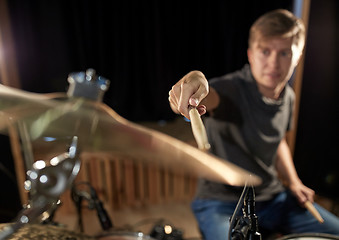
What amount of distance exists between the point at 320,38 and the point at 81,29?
171cm

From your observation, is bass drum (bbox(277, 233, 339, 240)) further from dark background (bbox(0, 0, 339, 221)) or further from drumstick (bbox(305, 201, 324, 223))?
dark background (bbox(0, 0, 339, 221))

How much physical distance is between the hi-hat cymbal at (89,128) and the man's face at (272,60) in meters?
0.78

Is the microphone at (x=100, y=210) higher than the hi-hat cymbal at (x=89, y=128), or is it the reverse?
the hi-hat cymbal at (x=89, y=128)

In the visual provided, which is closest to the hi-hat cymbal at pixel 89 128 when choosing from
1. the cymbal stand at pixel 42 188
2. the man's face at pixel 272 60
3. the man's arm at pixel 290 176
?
the cymbal stand at pixel 42 188

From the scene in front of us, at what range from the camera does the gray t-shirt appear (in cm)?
114

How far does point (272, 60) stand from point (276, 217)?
0.67 meters

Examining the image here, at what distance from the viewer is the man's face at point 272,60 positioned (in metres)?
1.09

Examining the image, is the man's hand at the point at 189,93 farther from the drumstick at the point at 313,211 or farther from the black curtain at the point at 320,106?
the black curtain at the point at 320,106

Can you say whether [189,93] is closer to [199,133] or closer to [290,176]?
[199,133]

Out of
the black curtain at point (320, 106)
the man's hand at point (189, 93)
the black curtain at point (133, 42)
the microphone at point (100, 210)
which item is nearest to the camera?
the man's hand at point (189, 93)

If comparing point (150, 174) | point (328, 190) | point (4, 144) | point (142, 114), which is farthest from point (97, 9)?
point (328, 190)

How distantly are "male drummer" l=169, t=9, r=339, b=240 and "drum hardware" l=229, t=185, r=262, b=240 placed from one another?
46 cm

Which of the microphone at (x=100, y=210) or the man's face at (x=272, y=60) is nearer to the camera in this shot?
the microphone at (x=100, y=210)

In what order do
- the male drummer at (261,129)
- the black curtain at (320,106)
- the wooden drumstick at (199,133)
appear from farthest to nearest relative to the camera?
the black curtain at (320,106), the male drummer at (261,129), the wooden drumstick at (199,133)
